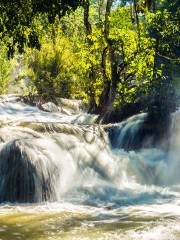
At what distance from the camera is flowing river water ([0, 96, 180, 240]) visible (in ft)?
27.7

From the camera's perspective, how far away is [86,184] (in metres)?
13.5

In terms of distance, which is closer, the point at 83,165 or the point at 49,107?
the point at 83,165

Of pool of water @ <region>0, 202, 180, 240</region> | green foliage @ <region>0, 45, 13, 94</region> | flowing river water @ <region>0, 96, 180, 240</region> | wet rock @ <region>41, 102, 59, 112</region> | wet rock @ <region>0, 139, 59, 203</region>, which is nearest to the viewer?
pool of water @ <region>0, 202, 180, 240</region>

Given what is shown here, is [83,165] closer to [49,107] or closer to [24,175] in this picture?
[24,175]

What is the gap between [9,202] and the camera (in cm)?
1168

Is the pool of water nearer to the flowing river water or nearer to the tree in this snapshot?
the flowing river water

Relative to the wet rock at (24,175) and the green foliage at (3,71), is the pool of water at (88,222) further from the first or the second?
the green foliage at (3,71)

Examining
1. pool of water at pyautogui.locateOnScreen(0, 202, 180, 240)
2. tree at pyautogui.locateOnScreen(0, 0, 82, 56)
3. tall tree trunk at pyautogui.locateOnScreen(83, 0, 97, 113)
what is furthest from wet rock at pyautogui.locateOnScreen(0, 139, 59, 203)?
tall tree trunk at pyautogui.locateOnScreen(83, 0, 97, 113)

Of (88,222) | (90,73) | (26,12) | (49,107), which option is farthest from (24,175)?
(49,107)

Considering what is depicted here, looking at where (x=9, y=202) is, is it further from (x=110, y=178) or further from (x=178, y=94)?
(x=178, y=94)

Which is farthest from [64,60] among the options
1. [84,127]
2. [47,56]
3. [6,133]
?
[6,133]

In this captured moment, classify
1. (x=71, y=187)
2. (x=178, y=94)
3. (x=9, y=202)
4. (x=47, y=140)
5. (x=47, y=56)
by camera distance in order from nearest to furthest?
(x=9, y=202)
(x=71, y=187)
(x=47, y=140)
(x=178, y=94)
(x=47, y=56)

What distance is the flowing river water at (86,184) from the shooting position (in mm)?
8453

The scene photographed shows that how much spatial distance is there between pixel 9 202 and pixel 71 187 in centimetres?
220
